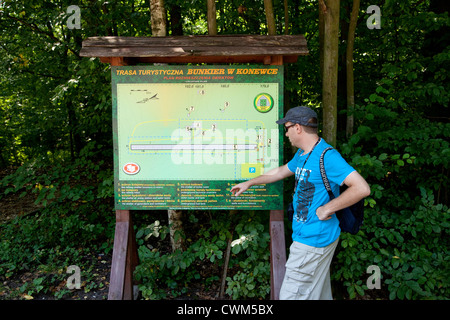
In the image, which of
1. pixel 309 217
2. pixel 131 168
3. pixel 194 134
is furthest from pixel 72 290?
pixel 309 217

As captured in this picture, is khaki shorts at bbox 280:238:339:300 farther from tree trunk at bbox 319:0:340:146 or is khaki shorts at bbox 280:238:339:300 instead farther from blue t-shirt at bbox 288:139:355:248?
tree trunk at bbox 319:0:340:146

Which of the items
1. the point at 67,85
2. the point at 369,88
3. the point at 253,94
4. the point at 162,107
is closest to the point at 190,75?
the point at 162,107

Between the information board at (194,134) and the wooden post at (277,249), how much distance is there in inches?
4.1

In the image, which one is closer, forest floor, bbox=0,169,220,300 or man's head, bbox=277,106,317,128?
man's head, bbox=277,106,317,128

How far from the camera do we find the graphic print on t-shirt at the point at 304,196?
2645mm

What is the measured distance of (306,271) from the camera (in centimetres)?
265

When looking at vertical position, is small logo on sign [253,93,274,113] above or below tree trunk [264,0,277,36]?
below

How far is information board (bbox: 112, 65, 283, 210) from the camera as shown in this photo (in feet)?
10.4

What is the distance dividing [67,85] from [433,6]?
18.3 feet

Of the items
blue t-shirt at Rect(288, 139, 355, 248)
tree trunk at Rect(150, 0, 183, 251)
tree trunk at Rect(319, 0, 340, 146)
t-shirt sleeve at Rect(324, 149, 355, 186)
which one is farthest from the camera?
tree trunk at Rect(150, 0, 183, 251)

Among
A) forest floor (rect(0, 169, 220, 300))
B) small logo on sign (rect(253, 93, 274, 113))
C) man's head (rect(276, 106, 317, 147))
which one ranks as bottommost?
forest floor (rect(0, 169, 220, 300))

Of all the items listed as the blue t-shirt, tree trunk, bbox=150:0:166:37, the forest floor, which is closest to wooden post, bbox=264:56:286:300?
the blue t-shirt

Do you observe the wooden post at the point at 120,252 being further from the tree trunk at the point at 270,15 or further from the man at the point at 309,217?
the tree trunk at the point at 270,15

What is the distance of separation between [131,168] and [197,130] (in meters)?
0.71
